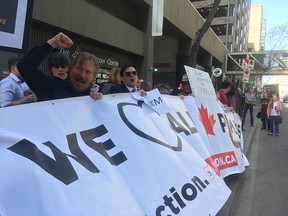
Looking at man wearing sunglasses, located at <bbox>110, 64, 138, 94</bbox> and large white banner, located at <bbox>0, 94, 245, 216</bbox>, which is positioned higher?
man wearing sunglasses, located at <bbox>110, 64, 138, 94</bbox>

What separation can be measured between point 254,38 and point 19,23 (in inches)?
5645

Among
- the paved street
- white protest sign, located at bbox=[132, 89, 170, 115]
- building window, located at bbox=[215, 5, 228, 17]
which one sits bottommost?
the paved street

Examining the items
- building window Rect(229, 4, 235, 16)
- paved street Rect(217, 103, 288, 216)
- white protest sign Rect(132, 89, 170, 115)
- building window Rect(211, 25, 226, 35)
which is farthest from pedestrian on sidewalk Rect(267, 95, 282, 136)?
building window Rect(229, 4, 235, 16)

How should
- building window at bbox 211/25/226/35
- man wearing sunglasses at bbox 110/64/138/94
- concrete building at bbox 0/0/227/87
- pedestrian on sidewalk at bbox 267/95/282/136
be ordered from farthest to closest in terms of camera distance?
1. building window at bbox 211/25/226/35
2. pedestrian on sidewalk at bbox 267/95/282/136
3. concrete building at bbox 0/0/227/87
4. man wearing sunglasses at bbox 110/64/138/94

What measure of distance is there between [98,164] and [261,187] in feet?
14.3

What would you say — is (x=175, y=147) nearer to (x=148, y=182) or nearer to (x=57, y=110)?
(x=148, y=182)

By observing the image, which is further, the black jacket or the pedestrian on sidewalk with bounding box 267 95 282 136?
the pedestrian on sidewalk with bounding box 267 95 282 136

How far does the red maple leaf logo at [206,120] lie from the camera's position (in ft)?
17.4

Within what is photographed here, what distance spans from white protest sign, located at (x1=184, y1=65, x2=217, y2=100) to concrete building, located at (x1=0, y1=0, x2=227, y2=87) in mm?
2092

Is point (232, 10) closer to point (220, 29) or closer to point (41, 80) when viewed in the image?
point (220, 29)

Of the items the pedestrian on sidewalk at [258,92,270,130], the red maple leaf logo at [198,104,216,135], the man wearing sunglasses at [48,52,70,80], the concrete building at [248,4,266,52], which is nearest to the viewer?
the man wearing sunglasses at [48,52,70,80]

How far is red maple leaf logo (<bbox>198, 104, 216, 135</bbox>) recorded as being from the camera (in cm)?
531

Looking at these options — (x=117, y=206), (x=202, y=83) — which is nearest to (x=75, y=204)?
(x=117, y=206)

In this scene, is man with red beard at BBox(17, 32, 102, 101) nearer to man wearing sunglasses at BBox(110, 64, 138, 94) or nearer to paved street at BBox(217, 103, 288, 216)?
man wearing sunglasses at BBox(110, 64, 138, 94)
